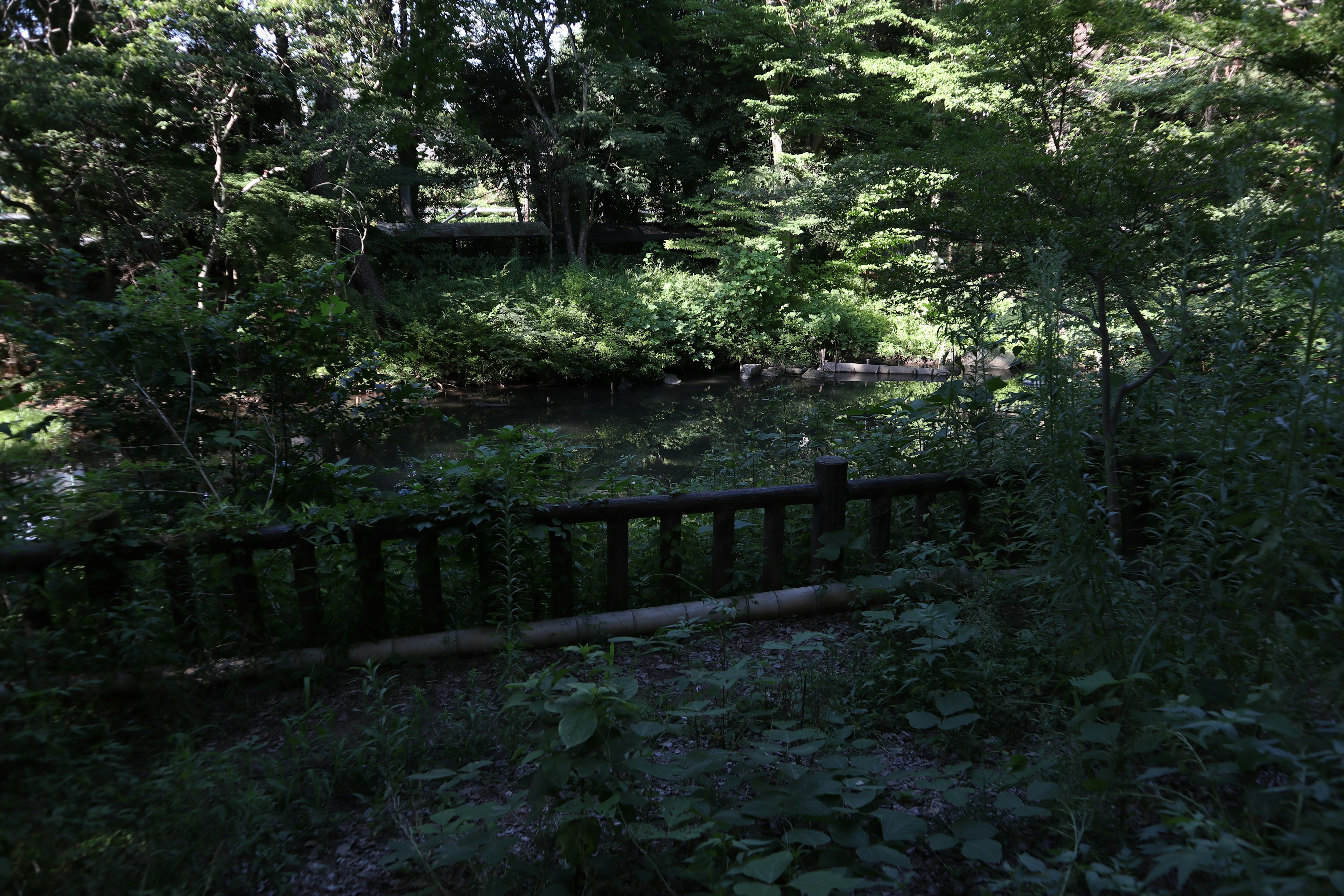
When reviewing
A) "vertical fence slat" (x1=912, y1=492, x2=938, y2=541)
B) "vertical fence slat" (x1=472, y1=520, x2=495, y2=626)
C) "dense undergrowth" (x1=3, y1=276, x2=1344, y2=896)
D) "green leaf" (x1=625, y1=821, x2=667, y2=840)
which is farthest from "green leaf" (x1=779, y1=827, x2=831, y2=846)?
"vertical fence slat" (x1=912, y1=492, x2=938, y2=541)

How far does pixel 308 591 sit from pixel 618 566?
4.53 ft

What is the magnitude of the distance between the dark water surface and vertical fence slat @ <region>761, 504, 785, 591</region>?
364 cm

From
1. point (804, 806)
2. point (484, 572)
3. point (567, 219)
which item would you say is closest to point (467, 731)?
point (484, 572)

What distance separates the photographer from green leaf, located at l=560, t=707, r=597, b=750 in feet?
5.56

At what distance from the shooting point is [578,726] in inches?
68.7

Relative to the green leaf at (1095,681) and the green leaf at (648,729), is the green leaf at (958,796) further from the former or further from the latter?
the green leaf at (648,729)

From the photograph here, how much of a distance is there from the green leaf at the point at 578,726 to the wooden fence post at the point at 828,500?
7.64 feet

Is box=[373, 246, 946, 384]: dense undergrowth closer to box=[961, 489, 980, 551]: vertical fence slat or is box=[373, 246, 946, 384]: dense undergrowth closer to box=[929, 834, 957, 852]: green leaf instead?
box=[961, 489, 980, 551]: vertical fence slat

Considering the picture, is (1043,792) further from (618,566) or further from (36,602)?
(36,602)

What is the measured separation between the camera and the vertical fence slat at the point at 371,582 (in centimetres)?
341

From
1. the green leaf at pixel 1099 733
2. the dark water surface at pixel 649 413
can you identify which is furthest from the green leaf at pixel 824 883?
the dark water surface at pixel 649 413

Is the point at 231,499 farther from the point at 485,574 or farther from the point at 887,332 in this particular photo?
the point at 887,332

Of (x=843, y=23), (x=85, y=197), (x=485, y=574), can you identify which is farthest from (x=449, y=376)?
(x=485, y=574)

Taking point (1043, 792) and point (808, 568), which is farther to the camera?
point (808, 568)
